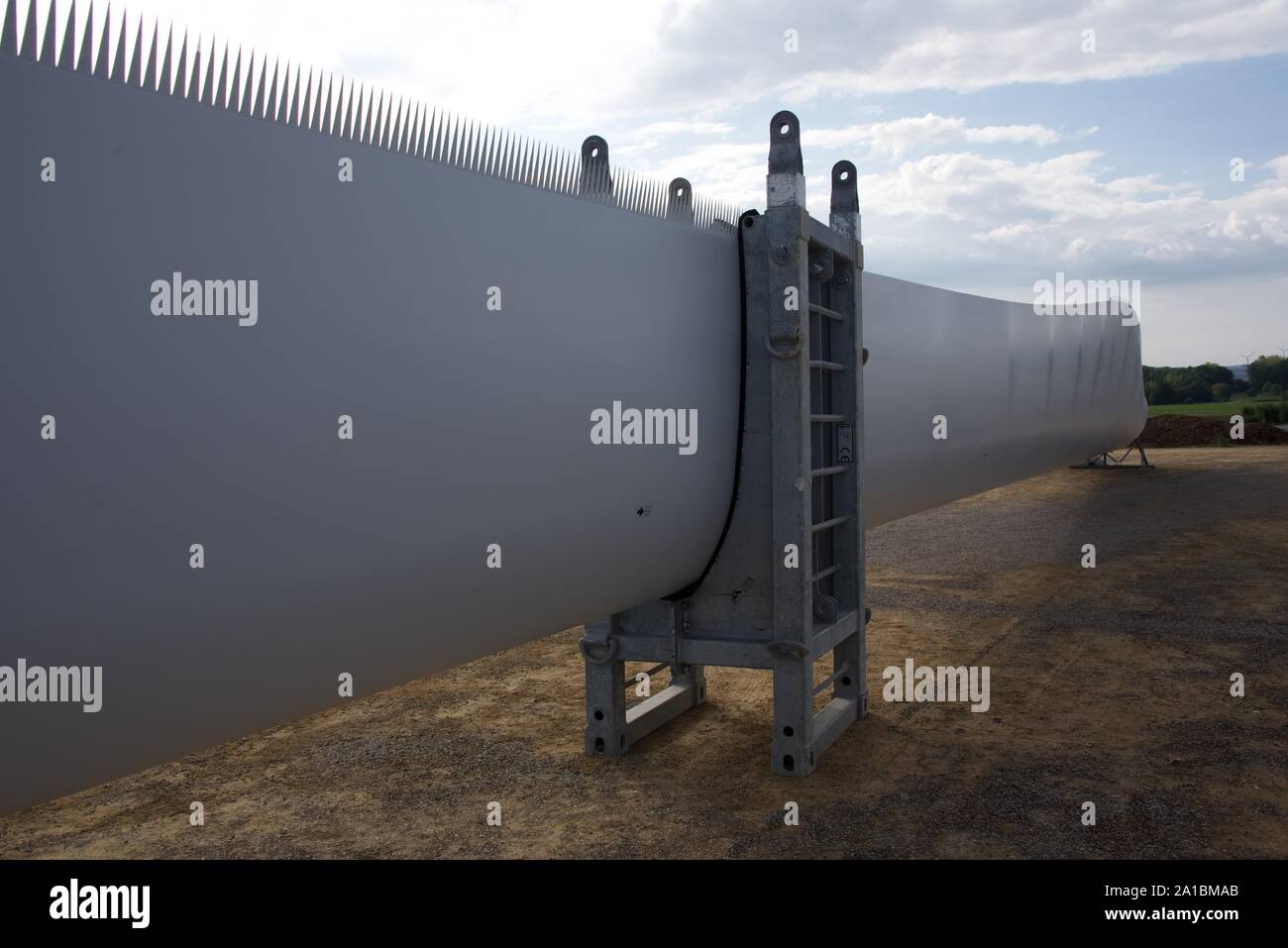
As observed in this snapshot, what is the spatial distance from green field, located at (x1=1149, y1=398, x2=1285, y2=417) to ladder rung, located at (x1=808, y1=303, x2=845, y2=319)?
23.9 metres

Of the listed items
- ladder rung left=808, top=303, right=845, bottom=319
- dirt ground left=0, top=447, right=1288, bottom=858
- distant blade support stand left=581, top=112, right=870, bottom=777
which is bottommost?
dirt ground left=0, top=447, right=1288, bottom=858

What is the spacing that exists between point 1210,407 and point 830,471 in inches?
1138

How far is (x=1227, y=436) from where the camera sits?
23.4 meters

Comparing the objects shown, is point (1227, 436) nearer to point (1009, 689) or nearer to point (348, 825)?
point (1009, 689)

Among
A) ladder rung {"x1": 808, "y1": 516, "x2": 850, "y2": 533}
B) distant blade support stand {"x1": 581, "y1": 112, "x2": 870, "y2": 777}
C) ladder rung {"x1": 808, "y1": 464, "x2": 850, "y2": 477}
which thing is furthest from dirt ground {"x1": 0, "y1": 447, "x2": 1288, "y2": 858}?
ladder rung {"x1": 808, "y1": 464, "x2": 850, "y2": 477}

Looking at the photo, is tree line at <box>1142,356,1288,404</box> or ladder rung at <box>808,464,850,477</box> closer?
ladder rung at <box>808,464,850,477</box>

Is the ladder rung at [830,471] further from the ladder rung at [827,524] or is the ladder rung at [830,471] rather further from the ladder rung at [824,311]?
the ladder rung at [824,311]

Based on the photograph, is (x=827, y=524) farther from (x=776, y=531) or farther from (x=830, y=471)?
(x=776, y=531)

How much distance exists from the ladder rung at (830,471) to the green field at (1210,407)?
937 inches

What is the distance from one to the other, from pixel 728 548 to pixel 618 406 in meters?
1.42

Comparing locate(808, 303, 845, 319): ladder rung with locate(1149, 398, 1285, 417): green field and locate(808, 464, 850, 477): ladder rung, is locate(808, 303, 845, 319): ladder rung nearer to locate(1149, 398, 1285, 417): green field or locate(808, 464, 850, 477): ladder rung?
locate(808, 464, 850, 477): ladder rung

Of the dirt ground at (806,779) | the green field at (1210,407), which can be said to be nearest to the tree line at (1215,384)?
the green field at (1210,407)

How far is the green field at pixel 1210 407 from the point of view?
26641 millimetres

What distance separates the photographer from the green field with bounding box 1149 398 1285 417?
26.6m
